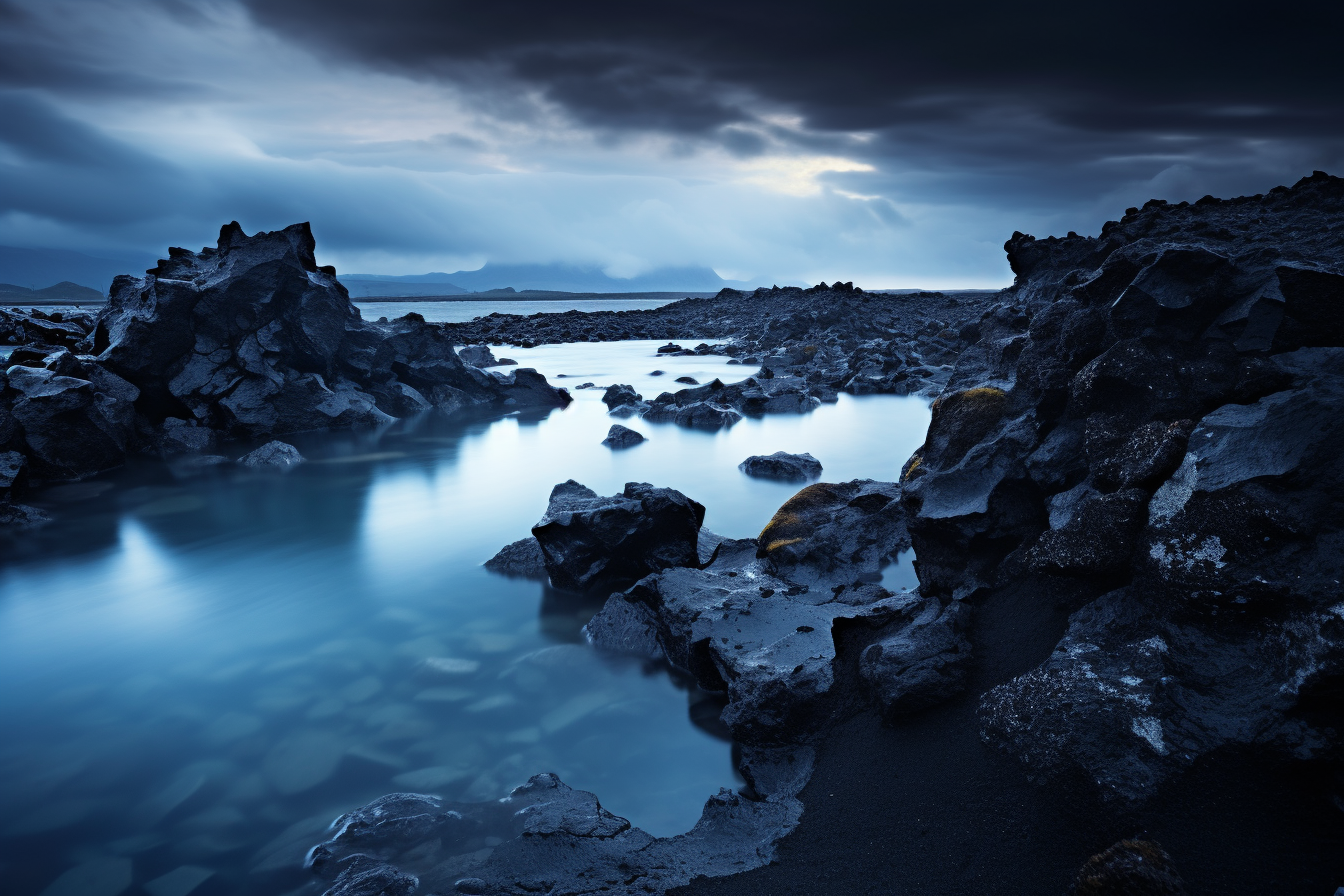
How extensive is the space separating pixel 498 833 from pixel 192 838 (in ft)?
7.63

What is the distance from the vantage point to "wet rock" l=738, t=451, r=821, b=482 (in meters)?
15.6

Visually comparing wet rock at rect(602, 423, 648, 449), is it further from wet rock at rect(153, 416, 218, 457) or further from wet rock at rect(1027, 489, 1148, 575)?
wet rock at rect(1027, 489, 1148, 575)

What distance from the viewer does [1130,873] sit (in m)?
3.08

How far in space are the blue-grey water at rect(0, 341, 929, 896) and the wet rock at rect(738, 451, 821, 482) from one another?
43 cm

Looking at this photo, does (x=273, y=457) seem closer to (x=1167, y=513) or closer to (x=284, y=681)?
(x=284, y=681)

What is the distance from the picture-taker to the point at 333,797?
221 inches

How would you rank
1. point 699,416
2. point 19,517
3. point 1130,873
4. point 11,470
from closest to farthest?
point 1130,873, point 19,517, point 11,470, point 699,416

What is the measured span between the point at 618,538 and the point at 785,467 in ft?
24.4

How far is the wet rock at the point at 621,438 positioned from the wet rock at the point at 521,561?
9.23 metres

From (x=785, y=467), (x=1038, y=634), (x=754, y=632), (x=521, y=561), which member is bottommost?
(x=521, y=561)

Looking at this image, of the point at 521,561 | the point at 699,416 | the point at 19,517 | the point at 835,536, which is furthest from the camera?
the point at 699,416

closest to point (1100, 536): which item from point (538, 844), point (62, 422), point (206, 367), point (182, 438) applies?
point (538, 844)

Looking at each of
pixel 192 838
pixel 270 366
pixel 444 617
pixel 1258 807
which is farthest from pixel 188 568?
pixel 1258 807

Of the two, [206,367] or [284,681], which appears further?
[206,367]
